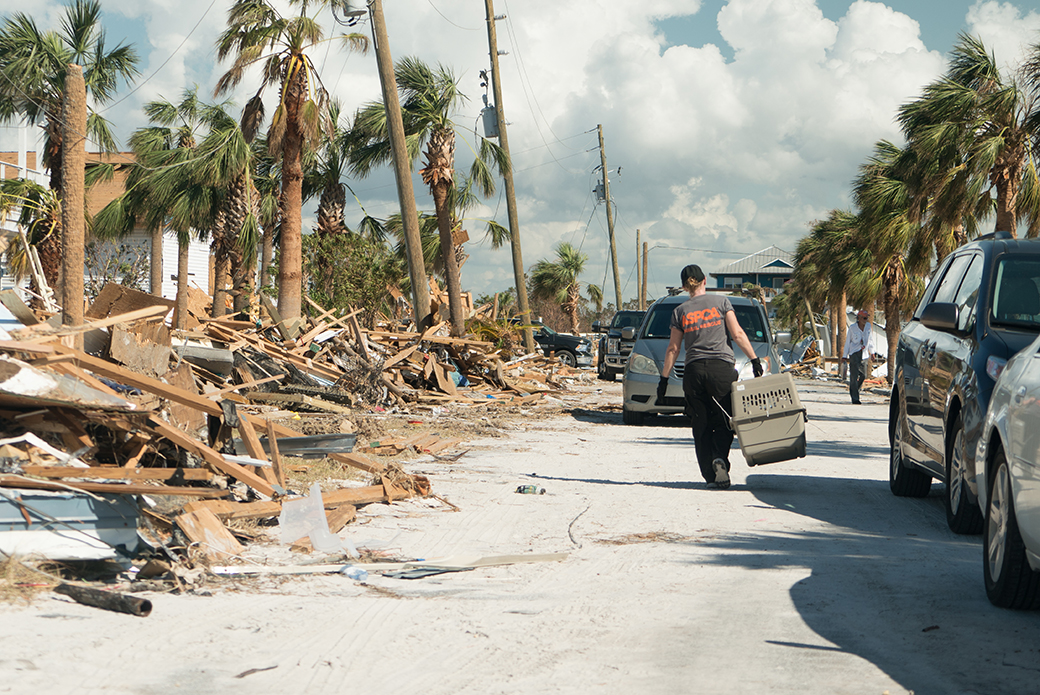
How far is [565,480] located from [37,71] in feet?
60.8

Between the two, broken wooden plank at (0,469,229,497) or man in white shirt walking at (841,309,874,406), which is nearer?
broken wooden plank at (0,469,229,497)

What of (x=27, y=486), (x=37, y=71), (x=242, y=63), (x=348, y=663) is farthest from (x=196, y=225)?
(x=348, y=663)

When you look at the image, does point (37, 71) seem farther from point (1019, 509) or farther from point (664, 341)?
point (1019, 509)

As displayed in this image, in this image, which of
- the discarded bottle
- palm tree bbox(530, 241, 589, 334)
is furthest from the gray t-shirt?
palm tree bbox(530, 241, 589, 334)

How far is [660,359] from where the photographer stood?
13.8 m

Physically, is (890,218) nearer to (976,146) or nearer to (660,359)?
(976,146)

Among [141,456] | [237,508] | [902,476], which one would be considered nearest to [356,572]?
[237,508]

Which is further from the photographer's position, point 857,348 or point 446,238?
point 446,238

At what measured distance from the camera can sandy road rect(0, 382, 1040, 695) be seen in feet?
11.6

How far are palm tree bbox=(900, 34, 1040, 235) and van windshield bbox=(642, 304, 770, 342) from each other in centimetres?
606

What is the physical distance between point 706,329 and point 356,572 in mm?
4390

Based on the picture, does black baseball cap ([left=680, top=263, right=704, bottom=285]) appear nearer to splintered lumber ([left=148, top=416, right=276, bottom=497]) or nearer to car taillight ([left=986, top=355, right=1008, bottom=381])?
car taillight ([left=986, top=355, right=1008, bottom=381])

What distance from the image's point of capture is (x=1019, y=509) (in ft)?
13.4

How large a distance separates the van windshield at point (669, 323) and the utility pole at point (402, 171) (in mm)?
5163
